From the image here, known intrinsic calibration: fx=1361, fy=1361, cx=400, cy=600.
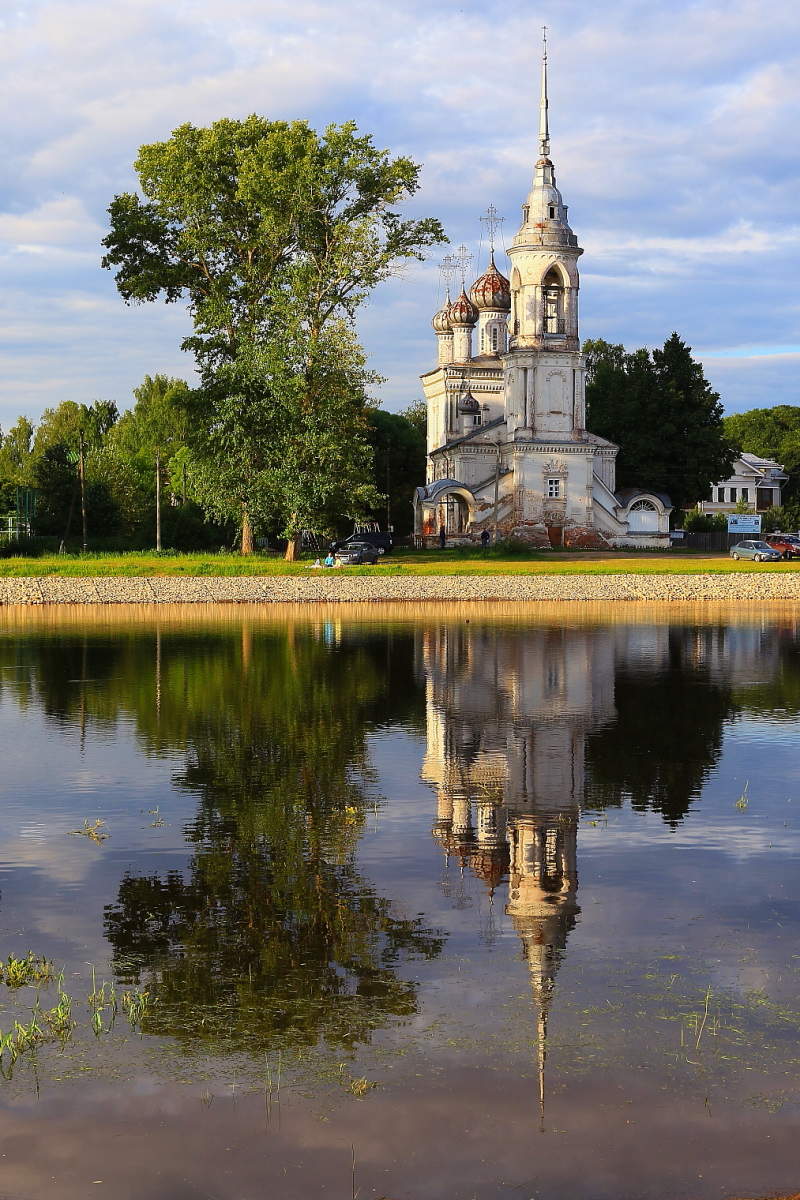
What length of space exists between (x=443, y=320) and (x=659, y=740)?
95445 millimetres

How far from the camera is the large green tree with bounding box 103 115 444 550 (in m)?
59.2

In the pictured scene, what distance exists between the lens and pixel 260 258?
64875 mm

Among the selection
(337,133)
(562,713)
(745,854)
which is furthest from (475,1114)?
(337,133)

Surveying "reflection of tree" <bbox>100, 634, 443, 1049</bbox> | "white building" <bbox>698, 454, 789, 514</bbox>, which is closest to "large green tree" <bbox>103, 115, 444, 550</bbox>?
"reflection of tree" <bbox>100, 634, 443, 1049</bbox>

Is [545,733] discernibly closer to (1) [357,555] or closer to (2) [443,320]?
(1) [357,555]

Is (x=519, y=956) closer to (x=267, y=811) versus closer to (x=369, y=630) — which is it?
(x=267, y=811)

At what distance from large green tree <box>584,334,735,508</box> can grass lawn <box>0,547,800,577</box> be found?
985 inches

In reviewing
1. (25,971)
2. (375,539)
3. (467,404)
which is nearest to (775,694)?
(25,971)

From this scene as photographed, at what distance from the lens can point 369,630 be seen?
37.3 m

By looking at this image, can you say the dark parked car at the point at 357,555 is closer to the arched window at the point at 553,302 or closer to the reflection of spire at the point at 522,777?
the arched window at the point at 553,302

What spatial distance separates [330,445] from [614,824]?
45.6 m

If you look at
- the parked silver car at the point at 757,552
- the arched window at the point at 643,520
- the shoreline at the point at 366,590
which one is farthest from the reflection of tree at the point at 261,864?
the arched window at the point at 643,520

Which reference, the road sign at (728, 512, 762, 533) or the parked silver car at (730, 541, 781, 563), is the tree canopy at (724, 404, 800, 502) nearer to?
the road sign at (728, 512, 762, 533)

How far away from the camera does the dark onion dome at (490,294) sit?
108m
